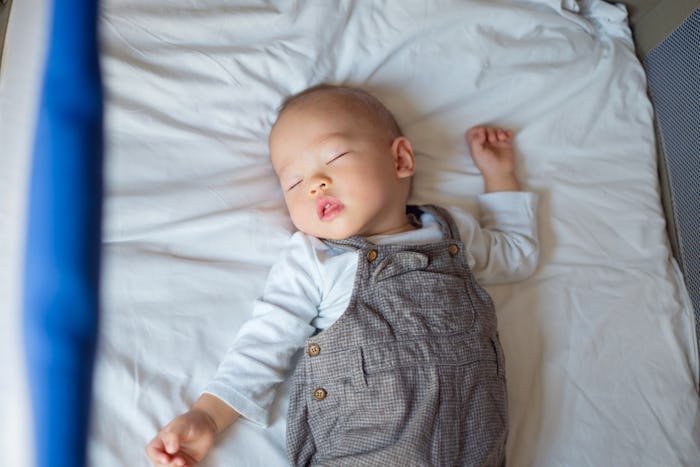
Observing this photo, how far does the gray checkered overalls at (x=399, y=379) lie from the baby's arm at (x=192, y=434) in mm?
104

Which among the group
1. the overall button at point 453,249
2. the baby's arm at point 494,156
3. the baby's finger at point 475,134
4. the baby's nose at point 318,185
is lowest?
the overall button at point 453,249

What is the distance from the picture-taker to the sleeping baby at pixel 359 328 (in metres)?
0.86

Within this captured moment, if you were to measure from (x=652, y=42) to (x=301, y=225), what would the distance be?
864mm

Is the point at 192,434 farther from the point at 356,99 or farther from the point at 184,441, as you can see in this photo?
the point at 356,99

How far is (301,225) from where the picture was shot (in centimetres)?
97

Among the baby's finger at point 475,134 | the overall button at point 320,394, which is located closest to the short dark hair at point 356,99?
the baby's finger at point 475,134

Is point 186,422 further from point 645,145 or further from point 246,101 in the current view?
point 645,145

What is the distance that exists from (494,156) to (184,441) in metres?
0.73

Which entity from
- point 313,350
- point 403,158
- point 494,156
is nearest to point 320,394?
point 313,350

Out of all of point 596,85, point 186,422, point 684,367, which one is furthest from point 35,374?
point 596,85

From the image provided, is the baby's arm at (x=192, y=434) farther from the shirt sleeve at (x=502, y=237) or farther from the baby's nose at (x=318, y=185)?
the shirt sleeve at (x=502, y=237)

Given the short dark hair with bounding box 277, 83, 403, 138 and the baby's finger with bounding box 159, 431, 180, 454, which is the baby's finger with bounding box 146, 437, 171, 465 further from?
the short dark hair with bounding box 277, 83, 403, 138

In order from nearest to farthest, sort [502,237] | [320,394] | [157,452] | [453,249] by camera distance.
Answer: [157,452], [320,394], [453,249], [502,237]

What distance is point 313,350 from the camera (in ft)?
2.97
